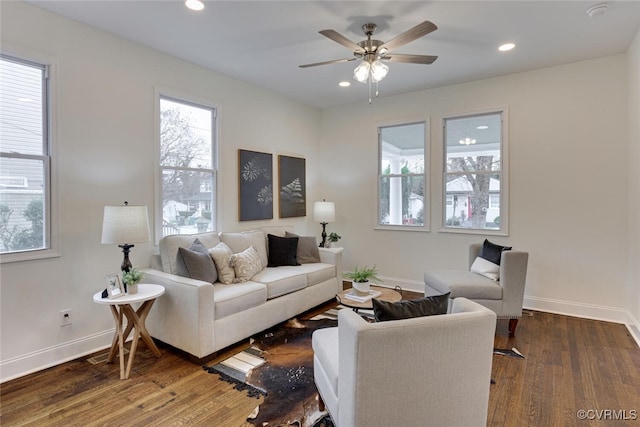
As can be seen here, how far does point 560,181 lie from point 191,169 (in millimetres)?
4337

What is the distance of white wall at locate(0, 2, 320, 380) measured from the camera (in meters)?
2.59

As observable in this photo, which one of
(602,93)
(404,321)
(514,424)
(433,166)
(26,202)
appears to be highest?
(602,93)

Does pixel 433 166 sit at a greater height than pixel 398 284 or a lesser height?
greater

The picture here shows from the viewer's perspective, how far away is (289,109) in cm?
520

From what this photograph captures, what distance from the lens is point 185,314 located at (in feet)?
9.15

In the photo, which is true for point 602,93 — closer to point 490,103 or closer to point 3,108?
point 490,103

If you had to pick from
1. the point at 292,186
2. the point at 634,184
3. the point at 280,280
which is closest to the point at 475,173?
the point at 634,184

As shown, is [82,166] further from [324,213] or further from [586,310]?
[586,310]

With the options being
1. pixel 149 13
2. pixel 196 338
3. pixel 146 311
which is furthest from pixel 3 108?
pixel 196 338

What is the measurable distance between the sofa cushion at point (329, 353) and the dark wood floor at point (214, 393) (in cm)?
63

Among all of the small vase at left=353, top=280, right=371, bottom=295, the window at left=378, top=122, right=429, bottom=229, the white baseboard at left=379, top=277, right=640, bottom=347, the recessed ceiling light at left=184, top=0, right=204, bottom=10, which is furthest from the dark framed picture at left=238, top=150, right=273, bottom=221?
the white baseboard at left=379, top=277, right=640, bottom=347

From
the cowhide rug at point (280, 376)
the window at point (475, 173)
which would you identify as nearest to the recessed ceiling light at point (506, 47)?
the window at point (475, 173)

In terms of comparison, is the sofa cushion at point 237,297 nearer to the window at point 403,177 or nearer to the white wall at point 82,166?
the white wall at point 82,166

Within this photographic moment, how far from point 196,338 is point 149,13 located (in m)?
2.71
